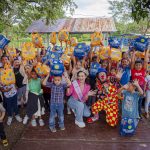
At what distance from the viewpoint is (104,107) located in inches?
202

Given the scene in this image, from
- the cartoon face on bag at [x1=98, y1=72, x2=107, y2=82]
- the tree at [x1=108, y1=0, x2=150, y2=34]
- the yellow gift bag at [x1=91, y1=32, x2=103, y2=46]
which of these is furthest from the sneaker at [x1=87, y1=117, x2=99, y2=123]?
the tree at [x1=108, y1=0, x2=150, y2=34]

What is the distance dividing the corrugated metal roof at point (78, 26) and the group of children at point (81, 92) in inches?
455

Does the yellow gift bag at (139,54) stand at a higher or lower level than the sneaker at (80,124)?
higher

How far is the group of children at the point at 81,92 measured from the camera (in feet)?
15.8

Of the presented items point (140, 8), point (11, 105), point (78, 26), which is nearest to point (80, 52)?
point (11, 105)

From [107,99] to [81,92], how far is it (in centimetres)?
58

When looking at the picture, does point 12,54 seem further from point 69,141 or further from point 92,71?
point 69,141

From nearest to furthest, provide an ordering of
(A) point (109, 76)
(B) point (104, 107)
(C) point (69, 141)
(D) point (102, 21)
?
1. (C) point (69, 141)
2. (B) point (104, 107)
3. (A) point (109, 76)
4. (D) point (102, 21)

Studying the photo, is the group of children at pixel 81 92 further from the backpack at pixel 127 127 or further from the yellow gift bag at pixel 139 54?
the yellow gift bag at pixel 139 54

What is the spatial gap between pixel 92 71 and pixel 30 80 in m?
1.53

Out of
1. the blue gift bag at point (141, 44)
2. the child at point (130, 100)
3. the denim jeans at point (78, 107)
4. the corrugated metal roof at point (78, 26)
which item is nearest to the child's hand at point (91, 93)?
the denim jeans at point (78, 107)

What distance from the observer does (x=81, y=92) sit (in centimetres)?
507

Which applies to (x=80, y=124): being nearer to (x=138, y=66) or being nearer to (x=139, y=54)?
(x=138, y=66)

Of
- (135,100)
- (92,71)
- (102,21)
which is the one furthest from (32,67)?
(102,21)
